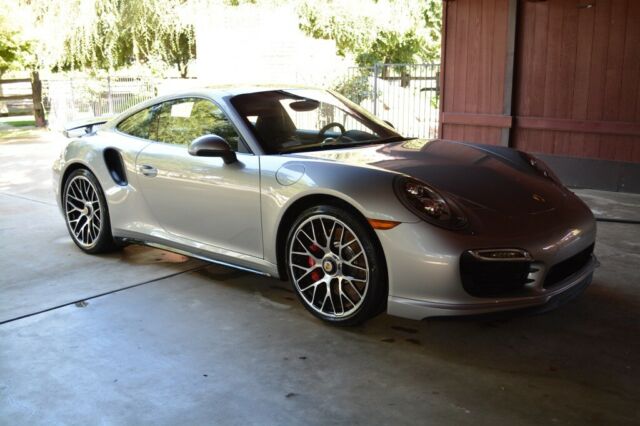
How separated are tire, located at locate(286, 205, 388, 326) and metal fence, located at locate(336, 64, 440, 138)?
361 inches

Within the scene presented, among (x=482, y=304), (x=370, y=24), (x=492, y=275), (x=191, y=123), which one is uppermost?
(x=370, y=24)

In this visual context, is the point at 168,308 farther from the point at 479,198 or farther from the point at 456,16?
the point at 456,16

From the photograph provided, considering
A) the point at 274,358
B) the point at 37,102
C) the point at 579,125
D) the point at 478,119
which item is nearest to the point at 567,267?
the point at 274,358

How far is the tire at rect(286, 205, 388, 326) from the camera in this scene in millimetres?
3391

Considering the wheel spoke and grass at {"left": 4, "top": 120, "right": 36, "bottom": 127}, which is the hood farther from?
grass at {"left": 4, "top": 120, "right": 36, "bottom": 127}

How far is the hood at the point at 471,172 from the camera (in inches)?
135

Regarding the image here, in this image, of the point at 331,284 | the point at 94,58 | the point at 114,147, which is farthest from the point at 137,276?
the point at 94,58

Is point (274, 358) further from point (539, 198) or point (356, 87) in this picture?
point (356, 87)

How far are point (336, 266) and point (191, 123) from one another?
1.60 metres

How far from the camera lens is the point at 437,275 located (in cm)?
316

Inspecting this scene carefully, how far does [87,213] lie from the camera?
17.1ft

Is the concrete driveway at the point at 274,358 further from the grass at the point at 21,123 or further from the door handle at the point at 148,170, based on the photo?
the grass at the point at 21,123

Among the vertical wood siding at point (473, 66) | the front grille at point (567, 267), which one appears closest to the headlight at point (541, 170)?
the front grille at point (567, 267)

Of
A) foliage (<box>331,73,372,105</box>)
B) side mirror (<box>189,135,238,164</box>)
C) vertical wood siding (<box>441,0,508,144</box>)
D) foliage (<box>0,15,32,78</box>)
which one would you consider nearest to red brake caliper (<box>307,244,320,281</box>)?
side mirror (<box>189,135,238,164</box>)
